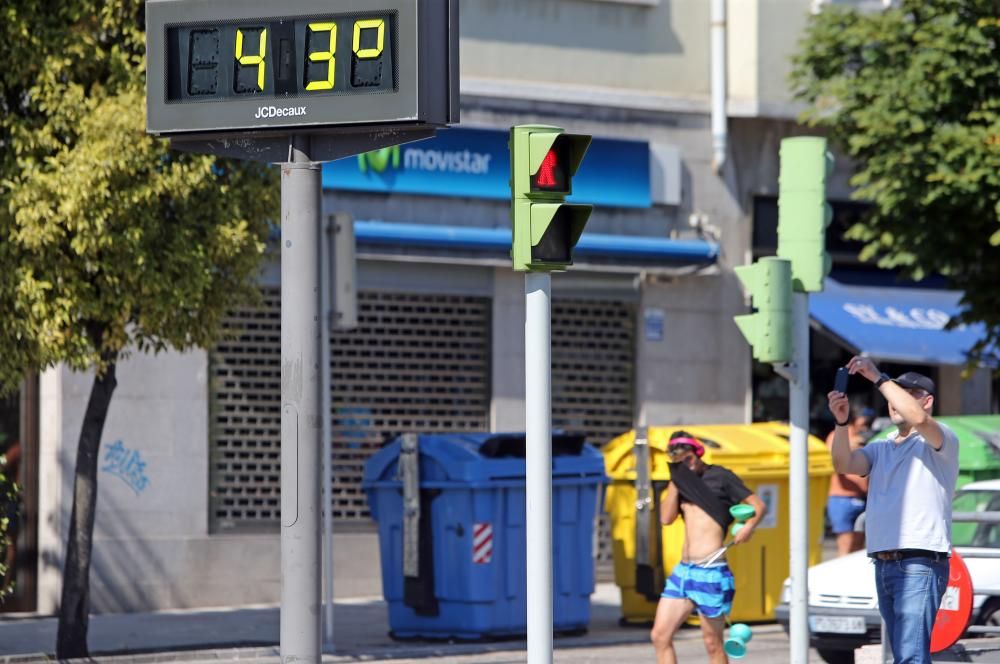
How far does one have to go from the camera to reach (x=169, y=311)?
12.7 m

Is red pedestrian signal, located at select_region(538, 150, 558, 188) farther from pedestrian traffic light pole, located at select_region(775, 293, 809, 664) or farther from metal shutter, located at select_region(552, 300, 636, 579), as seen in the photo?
metal shutter, located at select_region(552, 300, 636, 579)

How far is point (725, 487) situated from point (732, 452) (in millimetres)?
3783

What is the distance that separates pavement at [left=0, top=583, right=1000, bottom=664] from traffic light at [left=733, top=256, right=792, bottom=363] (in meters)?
3.23

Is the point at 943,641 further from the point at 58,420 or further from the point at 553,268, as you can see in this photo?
the point at 58,420

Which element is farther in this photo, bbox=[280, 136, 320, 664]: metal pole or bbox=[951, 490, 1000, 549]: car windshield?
bbox=[951, 490, 1000, 549]: car windshield

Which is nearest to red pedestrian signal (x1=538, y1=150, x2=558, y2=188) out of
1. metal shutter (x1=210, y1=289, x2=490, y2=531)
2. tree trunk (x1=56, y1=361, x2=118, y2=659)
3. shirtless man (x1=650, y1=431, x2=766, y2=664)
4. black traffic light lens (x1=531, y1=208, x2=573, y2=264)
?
black traffic light lens (x1=531, y1=208, x2=573, y2=264)

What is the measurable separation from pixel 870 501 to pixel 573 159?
2.07 metres

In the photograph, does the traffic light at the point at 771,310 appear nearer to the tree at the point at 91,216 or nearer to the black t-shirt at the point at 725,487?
the black t-shirt at the point at 725,487

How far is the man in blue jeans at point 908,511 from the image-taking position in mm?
8086

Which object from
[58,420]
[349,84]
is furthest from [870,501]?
[58,420]

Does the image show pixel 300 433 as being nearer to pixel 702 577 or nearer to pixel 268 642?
pixel 702 577

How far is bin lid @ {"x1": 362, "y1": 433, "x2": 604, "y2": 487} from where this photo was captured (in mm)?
13992

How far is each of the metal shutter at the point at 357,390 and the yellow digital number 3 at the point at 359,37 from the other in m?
9.99

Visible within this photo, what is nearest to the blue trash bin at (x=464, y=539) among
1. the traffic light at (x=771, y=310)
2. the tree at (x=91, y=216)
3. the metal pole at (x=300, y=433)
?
the tree at (x=91, y=216)
